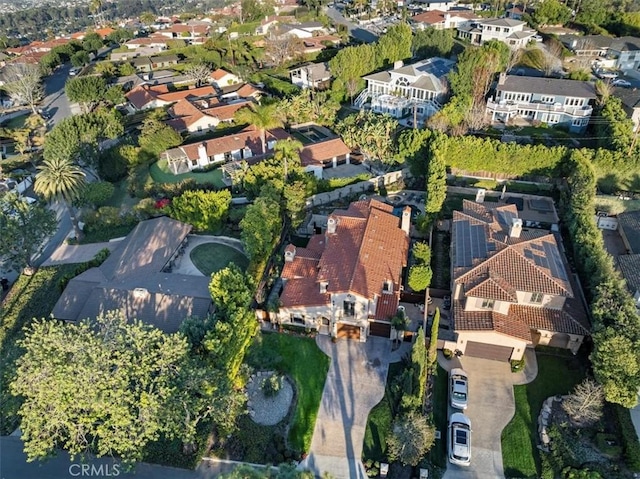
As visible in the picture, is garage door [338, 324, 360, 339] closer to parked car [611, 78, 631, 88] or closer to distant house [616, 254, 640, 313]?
distant house [616, 254, 640, 313]

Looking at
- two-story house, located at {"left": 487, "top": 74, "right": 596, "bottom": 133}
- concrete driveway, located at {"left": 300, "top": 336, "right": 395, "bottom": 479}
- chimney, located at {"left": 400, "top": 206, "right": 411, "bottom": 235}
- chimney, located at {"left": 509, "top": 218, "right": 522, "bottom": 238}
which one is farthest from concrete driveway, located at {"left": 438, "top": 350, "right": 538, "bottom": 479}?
two-story house, located at {"left": 487, "top": 74, "right": 596, "bottom": 133}

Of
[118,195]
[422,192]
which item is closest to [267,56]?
[118,195]

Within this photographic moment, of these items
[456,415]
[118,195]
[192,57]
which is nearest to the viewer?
[456,415]

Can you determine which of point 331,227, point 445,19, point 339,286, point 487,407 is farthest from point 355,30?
point 487,407

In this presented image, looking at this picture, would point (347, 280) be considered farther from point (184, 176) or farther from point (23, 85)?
point (23, 85)

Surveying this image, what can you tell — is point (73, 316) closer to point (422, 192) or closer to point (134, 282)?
point (134, 282)
